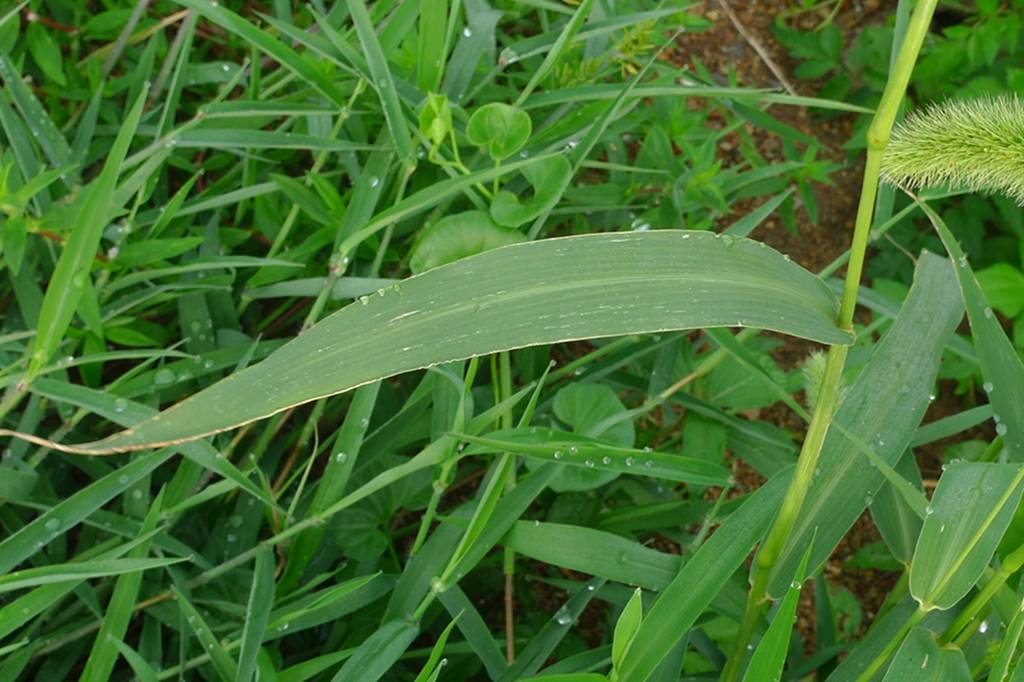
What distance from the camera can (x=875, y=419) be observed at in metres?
0.98

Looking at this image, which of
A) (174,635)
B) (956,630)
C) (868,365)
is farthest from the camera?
(174,635)

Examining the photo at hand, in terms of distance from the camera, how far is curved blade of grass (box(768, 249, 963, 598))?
0.94 metres

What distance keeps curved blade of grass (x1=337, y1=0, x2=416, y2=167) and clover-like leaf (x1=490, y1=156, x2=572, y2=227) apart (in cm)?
12

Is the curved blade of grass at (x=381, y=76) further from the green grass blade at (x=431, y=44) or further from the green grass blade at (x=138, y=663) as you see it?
the green grass blade at (x=138, y=663)

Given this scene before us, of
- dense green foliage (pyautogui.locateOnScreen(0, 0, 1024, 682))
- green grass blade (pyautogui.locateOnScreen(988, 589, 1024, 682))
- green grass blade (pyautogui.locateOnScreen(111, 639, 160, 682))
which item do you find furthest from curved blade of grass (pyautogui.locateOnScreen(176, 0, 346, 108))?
green grass blade (pyautogui.locateOnScreen(988, 589, 1024, 682))

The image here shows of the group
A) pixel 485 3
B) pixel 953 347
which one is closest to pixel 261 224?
pixel 485 3

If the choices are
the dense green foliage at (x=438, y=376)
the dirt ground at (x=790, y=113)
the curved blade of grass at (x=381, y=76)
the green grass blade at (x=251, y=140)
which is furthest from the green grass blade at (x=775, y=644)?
the dirt ground at (x=790, y=113)

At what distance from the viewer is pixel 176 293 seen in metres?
1.21

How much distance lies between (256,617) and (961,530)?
60 cm

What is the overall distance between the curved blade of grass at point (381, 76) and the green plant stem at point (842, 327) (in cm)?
48

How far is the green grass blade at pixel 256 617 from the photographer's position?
90cm

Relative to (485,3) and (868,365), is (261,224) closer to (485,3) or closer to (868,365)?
(485,3)

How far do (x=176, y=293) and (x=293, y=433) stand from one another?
214 millimetres

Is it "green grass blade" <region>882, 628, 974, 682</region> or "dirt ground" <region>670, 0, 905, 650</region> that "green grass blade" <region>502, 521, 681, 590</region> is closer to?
"green grass blade" <region>882, 628, 974, 682</region>
